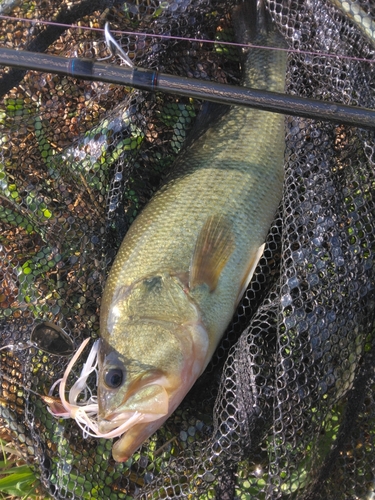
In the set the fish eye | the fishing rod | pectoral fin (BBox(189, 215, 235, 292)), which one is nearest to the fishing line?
the fishing rod

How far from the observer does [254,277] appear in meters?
2.69

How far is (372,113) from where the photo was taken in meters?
1.95

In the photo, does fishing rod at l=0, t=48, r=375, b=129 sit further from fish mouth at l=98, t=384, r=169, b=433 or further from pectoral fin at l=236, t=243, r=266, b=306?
fish mouth at l=98, t=384, r=169, b=433

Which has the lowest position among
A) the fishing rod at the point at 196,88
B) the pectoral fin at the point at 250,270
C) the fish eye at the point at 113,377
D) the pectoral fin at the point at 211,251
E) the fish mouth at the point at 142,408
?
the fish mouth at the point at 142,408

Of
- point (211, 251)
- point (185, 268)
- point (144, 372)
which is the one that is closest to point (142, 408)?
point (144, 372)

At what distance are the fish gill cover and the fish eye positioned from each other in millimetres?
377

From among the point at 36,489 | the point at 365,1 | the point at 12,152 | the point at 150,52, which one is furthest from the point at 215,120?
the point at 36,489

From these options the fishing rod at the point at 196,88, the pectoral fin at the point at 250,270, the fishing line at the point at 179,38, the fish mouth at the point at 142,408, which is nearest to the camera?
the fishing rod at the point at 196,88

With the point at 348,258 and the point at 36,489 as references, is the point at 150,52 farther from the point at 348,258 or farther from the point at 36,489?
the point at 36,489

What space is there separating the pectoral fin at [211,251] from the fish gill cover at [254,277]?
26cm

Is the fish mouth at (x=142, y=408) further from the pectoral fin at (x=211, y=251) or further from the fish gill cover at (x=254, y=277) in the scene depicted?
the pectoral fin at (x=211, y=251)

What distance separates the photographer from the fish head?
89.5 inches

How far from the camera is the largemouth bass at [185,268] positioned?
2.32 meters

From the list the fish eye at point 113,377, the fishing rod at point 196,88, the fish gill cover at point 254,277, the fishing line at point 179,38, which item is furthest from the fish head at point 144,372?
the fishing line at point 179,38
